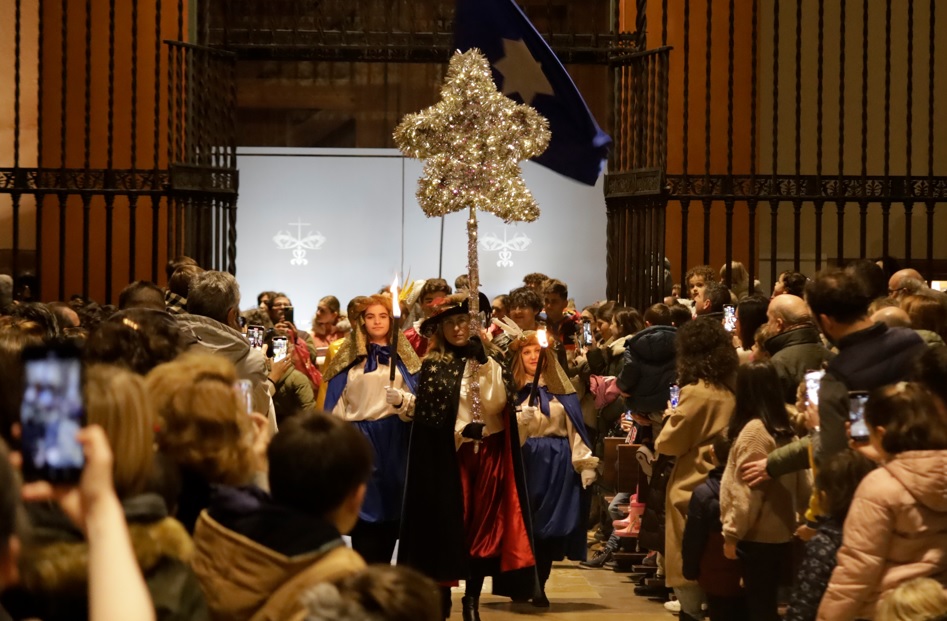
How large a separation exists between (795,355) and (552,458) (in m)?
1.97

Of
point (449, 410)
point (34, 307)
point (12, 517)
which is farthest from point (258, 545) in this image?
point (449, 410)

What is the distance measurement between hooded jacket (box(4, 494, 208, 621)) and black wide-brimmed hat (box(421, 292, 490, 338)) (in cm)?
420

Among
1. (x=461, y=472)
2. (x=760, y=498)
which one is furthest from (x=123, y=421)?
(x=461, y=472)

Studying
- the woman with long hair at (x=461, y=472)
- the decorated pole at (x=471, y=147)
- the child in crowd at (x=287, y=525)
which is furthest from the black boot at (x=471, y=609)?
the child in crowd at (x=287, y=525)

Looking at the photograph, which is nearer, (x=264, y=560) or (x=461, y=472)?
(x=264, y=560)

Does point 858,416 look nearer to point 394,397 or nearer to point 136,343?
point 136,343

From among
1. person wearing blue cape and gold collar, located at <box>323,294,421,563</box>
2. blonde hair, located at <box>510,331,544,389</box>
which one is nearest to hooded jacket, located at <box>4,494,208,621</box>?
person wearing blue cape and gold collar, located at <box>323,294,421,563</box>

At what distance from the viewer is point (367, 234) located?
12.5 meters

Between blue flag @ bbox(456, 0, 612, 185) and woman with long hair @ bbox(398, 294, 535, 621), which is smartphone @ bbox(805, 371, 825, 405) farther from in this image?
blue flag @ bbox(456, 0, 612, 185)

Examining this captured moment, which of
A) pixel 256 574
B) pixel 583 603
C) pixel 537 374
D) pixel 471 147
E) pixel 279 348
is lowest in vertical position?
pixel 583 603

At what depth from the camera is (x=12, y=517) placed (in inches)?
66.8

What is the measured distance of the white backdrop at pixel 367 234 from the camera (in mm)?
12383

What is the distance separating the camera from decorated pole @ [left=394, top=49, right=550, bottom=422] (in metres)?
7.27

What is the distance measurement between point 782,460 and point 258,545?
2642mm
